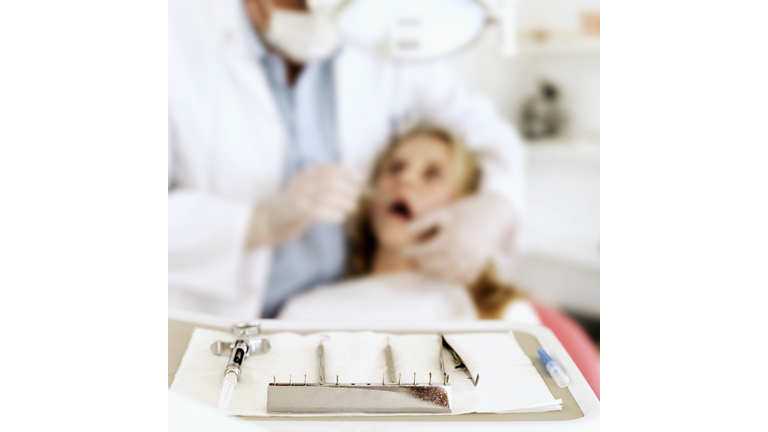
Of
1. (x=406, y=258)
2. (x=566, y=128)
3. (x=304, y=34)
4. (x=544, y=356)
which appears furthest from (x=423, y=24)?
(x=544, y=356)

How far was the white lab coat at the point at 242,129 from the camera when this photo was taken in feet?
3.50

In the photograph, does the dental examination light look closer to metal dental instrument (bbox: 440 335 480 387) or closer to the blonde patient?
the blonde patient

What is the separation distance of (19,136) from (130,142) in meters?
0.12

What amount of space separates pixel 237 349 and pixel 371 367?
16cm

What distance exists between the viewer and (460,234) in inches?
44.3

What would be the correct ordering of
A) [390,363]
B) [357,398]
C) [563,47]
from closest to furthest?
[357,398] → [390,363] → [563,47]

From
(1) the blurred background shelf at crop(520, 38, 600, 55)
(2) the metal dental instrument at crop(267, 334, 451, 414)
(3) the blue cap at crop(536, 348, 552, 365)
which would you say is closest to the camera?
Result: (2) the metal dental instrument at crop(267, 334, 451, 414)

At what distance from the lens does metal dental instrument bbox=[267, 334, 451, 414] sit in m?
0.59

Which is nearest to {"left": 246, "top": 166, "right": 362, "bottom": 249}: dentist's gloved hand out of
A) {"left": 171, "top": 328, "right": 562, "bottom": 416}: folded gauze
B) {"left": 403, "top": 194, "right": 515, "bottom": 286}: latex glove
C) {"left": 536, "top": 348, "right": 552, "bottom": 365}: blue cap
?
{"left": 403, "top": 194, "right": 515, "bottom": 286}: latex glove

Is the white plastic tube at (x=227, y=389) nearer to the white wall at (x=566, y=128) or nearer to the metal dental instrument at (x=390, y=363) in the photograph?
the metal dental instrument at (x=390, y=363)

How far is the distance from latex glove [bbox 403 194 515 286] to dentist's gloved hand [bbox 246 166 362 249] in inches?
5.4

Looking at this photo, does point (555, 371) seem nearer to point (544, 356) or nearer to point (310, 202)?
point (544, 356)
